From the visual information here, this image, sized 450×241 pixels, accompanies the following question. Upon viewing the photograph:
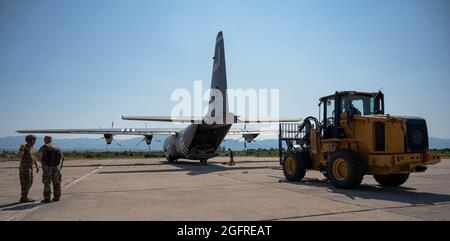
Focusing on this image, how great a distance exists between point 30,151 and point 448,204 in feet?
34.4

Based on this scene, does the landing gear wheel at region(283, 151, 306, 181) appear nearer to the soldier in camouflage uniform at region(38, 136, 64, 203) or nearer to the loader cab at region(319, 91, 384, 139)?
the loader cab at region(319, 91, 384, 139)

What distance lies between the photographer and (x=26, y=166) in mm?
9914

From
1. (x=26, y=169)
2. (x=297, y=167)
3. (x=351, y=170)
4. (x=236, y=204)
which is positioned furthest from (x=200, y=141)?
(x=236, y=204)

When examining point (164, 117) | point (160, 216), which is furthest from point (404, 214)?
point (164, 117)

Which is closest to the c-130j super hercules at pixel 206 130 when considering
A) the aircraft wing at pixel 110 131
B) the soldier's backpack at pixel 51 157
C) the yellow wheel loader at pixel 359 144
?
the aircraft wing at pixel 110 131

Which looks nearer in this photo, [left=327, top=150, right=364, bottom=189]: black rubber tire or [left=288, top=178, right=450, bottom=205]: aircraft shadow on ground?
[left=288, top=178, right=450, bottom=205]: aircraft shadow on ground

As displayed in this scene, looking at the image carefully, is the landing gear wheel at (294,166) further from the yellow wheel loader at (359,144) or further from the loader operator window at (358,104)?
the loader operator window at (358,104)

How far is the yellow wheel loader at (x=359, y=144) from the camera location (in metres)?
11.2

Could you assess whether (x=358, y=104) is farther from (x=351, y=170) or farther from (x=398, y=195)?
(x=398, y=195)

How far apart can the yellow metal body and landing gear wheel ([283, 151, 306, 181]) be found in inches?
78.6

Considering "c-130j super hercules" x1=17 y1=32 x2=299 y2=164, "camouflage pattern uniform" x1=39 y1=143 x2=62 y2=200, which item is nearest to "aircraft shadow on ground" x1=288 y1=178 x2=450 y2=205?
"camouflage pattern uniform" x1=39 y1=143 x2=62 y2=200

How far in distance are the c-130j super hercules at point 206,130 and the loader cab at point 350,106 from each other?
997 cm

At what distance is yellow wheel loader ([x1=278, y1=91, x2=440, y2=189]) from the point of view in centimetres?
1124
